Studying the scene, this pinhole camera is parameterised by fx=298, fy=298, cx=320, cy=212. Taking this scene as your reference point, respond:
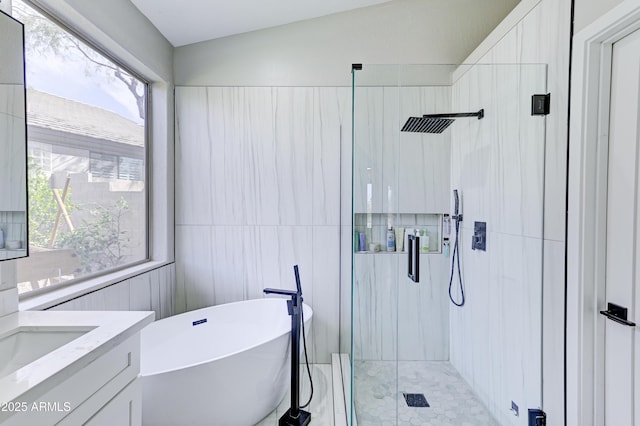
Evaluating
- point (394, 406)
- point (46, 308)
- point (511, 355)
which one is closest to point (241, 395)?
point (394, 406)

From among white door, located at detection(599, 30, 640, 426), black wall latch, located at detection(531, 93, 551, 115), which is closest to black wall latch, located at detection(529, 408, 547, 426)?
white door, located at detection(599, 30, 640, 426)

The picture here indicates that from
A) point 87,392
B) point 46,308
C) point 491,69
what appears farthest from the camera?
point 491,69

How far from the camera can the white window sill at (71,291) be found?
55.7 inches

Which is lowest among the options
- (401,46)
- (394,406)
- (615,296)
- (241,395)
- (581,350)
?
(394,406)

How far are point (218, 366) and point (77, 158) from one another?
1.46 metres

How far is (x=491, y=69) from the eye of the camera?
1854 mm

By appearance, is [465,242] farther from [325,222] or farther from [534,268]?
[325,222]

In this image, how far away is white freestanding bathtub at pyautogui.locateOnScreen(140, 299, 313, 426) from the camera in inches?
57.3

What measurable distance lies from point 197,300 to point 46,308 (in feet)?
4.07

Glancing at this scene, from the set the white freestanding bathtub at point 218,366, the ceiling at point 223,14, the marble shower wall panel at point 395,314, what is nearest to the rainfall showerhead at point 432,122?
the marble shower wall panel at point 395,314

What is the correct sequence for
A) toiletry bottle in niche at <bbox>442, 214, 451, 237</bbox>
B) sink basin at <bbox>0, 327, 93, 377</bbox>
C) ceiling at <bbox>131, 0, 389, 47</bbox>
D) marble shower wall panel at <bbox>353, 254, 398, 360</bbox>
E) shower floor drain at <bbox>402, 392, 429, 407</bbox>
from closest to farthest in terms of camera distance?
sink basin at <bbox>0, 327, 93, 377</bbox> < shower floor drain at <bbox>402, 392, 429, 407</bbox> < marble shower wall panel at <bbox>353, 254, 398, 360</bbox> < ceiling at <bbox>131, 0, 389, 47</bbox> < toiletry bottle in niche at <bbox>442, 214, 451, 237</bbox>

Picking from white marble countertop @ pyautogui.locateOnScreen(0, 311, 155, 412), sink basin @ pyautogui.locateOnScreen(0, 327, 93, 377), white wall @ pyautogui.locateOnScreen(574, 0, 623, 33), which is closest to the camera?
white marble countertop @ pyautogui.locateOnScreen(0, 311, 155, 412)

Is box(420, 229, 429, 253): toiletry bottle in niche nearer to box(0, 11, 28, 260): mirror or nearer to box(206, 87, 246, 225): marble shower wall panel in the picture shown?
box(206, 87, 246, 225): marble shower wall panel

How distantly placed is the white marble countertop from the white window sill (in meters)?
0.21
